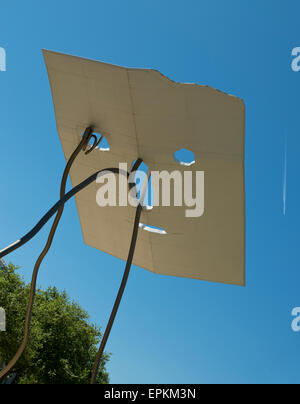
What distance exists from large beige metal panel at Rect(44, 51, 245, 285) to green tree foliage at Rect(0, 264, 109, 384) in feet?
42.5

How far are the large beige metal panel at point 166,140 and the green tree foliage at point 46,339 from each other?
13.0m

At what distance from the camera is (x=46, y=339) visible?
23438mm

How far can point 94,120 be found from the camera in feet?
27.8

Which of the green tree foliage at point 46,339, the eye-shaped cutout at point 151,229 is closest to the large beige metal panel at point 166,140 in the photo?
the eye-shaped cutout at point 151,229

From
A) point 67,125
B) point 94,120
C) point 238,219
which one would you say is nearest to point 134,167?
point 94,120

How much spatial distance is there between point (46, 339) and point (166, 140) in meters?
19.3

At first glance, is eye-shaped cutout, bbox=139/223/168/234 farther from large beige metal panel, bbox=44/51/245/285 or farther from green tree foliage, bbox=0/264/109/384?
green tree foliage, bbox=0/264/109/384

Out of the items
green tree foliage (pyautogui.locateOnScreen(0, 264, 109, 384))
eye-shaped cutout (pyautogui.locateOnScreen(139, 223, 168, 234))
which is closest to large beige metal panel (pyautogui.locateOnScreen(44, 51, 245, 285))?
eye-shaped cutout (pyautogui.locateOnScreen(139, 223, 168, 234))

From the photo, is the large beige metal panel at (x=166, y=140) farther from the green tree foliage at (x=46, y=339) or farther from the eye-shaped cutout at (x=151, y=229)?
the green tree foliage at (x=46, y=339)

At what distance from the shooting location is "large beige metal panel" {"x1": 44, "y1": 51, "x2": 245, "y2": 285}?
24.6 ft

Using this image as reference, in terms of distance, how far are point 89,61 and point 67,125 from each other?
6.31ft

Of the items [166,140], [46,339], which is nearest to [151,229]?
[166,140]

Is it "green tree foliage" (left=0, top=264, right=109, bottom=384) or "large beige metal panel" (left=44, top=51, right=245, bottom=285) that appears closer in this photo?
"large beige metal panel" (left=44, top=51, right=245, bottom=285)
